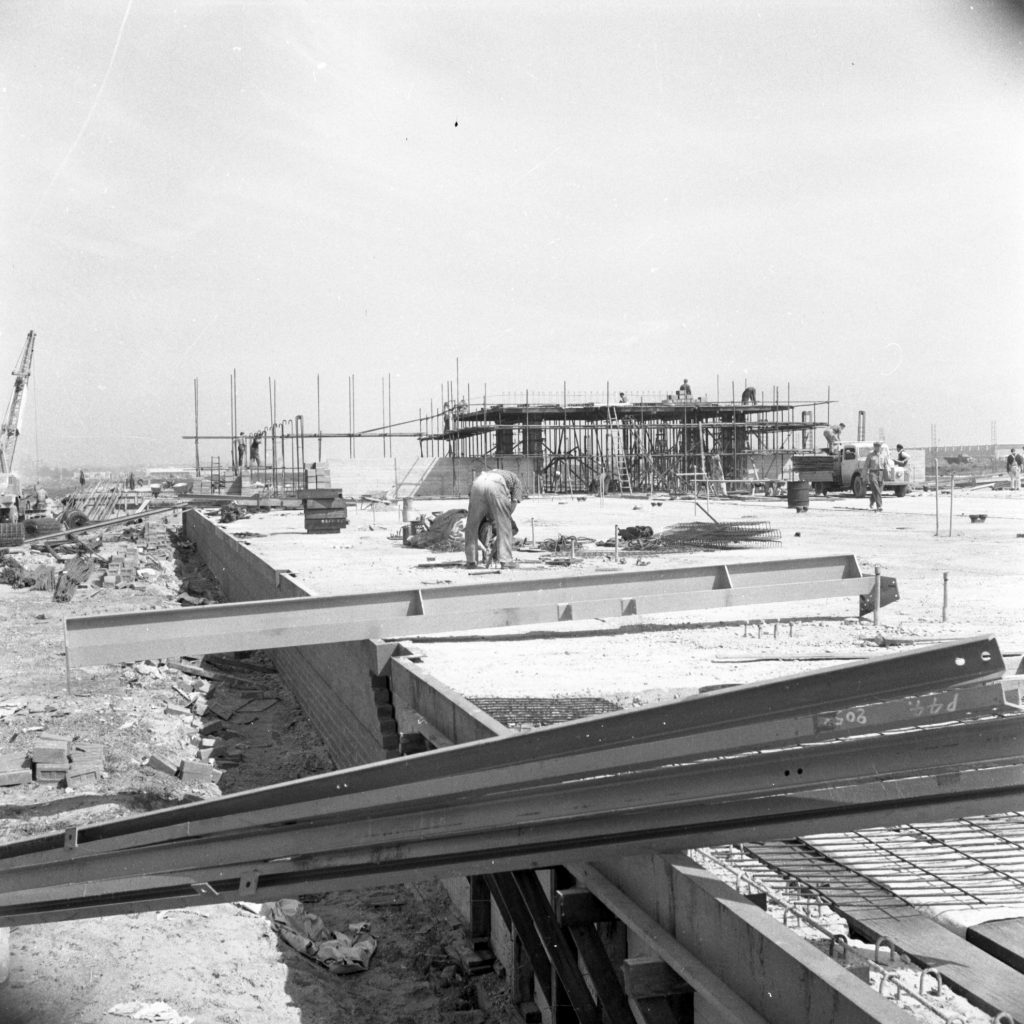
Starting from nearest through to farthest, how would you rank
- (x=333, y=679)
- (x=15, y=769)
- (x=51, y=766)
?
(x=15, y=769) → (x=51, y=766) → (x=333, y=679)

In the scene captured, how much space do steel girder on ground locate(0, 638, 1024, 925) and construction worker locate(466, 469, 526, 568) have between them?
9.64 metres

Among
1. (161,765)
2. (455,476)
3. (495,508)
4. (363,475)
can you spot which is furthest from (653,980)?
(363,475)

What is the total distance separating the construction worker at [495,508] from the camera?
1336cm

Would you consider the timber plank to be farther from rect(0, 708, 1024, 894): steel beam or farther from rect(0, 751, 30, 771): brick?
rect(0, 751, 30, 771): brick

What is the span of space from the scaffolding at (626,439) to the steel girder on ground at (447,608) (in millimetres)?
35351

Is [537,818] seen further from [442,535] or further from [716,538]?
[442,535]

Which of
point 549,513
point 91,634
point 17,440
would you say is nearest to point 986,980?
point 91,634

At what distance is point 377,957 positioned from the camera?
237 inches

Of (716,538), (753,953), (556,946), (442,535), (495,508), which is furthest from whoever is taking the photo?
(442,535)

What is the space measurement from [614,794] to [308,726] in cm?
864

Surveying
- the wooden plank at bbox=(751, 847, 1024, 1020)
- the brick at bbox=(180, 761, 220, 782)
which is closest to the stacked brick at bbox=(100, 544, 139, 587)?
the brick at bbox=(180, 761, 220, 782)

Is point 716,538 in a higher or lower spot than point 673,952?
higher

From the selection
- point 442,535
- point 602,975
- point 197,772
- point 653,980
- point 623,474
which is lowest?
point 197,772

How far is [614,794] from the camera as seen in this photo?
135 inches
